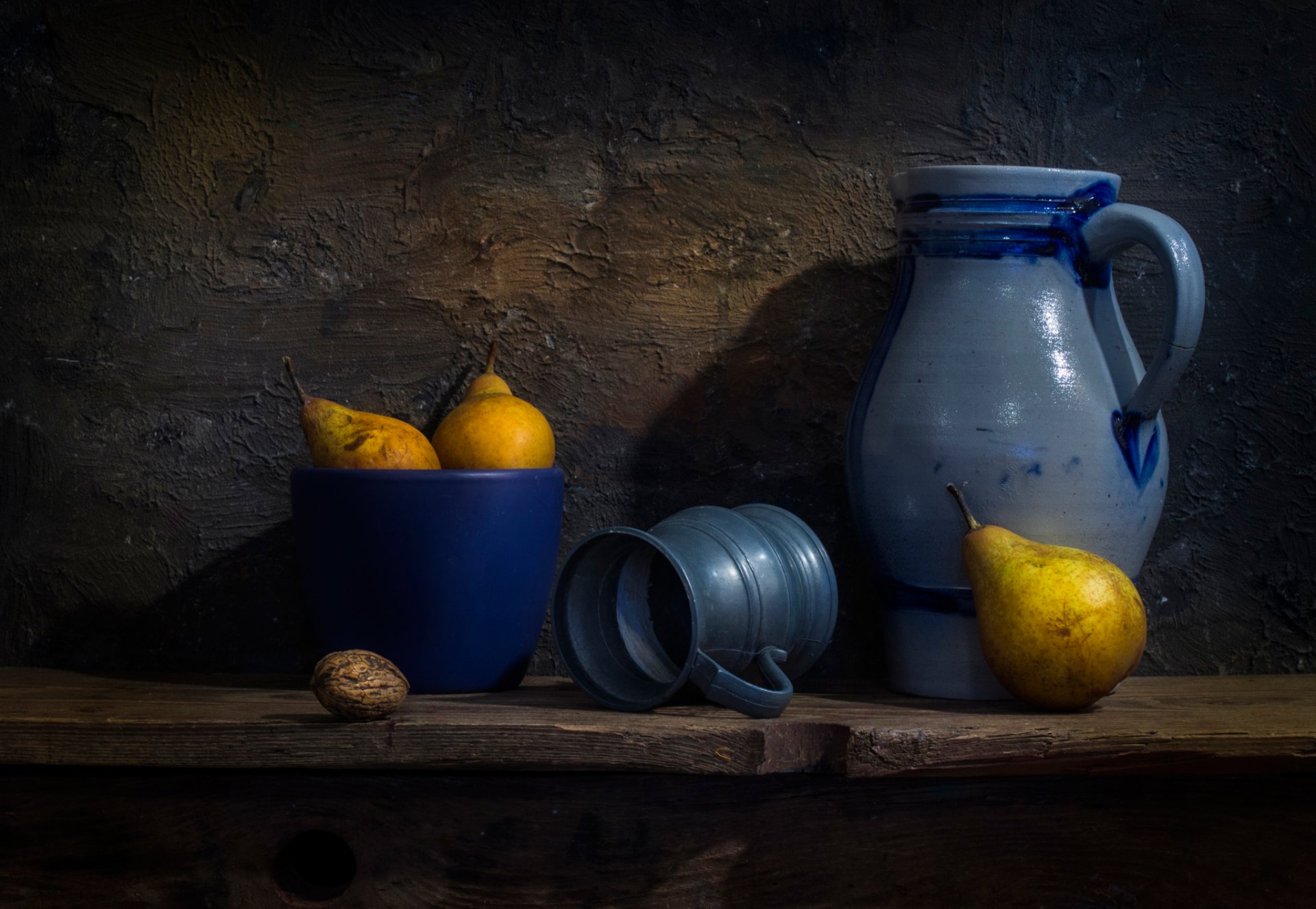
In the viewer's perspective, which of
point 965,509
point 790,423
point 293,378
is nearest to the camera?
point 965,509

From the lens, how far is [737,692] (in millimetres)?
953

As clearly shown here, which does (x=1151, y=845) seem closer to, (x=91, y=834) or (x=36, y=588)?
(x=91, y=834)

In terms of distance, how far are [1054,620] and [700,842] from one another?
1.11ft

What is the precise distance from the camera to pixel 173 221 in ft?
4.21

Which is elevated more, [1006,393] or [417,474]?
[1006,393]

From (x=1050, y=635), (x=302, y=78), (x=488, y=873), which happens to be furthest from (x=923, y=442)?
(x=302, y=78)

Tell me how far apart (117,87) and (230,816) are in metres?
0.81

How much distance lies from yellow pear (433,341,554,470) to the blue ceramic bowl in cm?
3

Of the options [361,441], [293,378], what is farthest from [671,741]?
[293,378]

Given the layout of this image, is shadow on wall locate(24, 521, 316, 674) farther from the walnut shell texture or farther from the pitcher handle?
the pitcher handle

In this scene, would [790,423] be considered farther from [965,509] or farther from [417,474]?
[417,474]

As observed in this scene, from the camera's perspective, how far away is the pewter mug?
3.22ft

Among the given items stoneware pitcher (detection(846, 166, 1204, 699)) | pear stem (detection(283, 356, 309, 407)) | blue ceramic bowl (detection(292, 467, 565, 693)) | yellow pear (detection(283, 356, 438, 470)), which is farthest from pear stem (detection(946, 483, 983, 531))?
pear stem (detection(283, 356, 309, 407))

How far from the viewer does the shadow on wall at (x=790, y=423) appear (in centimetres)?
126
